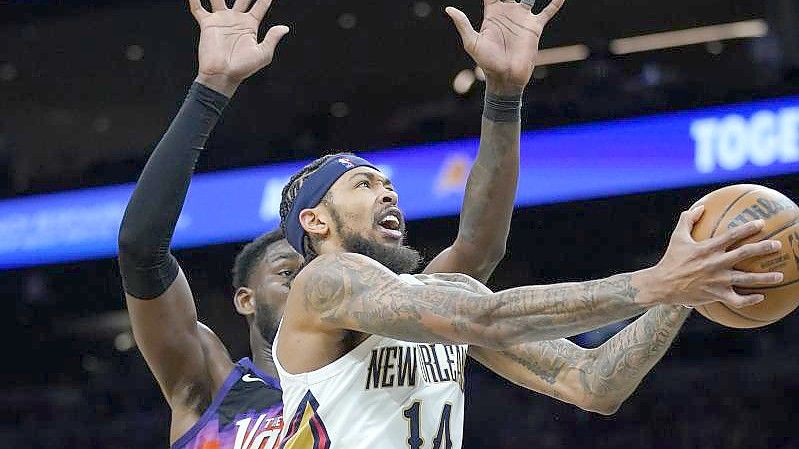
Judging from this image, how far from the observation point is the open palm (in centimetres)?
339

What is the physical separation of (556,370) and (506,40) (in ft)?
3.24

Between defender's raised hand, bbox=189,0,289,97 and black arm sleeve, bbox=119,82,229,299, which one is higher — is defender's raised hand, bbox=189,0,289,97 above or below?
above

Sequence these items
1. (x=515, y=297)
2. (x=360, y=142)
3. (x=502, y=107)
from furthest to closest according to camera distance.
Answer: (x=360, y=142) → (x=502, y=107) → (x=515, y=297)

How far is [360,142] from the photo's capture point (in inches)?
368

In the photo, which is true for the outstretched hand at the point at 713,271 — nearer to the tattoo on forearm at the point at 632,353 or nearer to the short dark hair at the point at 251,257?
the tattoo on forearm at the point at 632,353

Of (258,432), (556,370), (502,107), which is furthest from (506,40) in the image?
(258,432)

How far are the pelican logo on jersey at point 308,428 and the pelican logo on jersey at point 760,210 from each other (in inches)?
42.2

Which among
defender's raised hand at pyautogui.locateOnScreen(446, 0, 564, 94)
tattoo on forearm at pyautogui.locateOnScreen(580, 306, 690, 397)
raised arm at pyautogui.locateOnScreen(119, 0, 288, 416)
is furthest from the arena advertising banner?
tattoo on forearm at pyautogui.locateOnScreen(580, 306, 690, 397)

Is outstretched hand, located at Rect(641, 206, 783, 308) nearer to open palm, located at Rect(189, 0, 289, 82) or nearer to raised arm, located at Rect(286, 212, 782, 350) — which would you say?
raised arm, located at Rect(286, 212, 782, 350)

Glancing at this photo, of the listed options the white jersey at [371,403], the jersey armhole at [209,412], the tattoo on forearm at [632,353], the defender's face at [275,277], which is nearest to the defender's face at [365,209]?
the white jersey at [371,403]

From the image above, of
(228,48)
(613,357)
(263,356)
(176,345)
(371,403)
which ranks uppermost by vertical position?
(228,48)

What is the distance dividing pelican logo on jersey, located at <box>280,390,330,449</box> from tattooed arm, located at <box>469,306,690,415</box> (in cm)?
53

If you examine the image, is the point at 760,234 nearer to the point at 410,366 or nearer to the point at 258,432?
the point at 410,366

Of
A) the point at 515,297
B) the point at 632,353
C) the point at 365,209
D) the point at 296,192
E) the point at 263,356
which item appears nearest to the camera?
the point at 515,297
